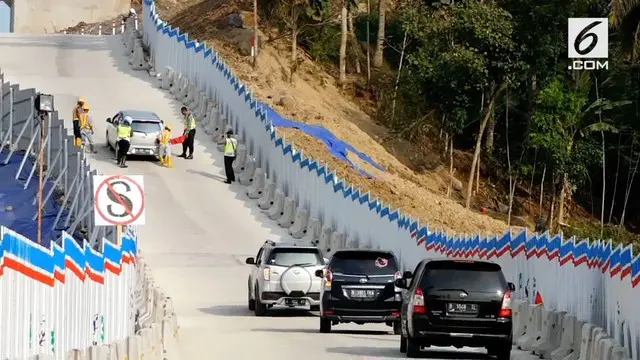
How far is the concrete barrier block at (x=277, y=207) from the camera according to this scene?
50.5 m

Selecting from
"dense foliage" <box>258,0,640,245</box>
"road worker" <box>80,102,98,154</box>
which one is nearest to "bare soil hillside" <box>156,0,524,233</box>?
"dense foliage" <box>258,0,640,245</box>

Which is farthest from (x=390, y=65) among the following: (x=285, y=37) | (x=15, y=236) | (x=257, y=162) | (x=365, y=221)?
(x=15, y=236)

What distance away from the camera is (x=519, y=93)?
74.1m

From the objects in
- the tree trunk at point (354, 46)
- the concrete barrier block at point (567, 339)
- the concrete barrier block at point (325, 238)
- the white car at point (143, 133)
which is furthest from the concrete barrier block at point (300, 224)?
the tree trunk at point (354, 46)

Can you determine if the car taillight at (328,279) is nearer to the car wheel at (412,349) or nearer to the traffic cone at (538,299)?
the traffic cone at (538,299)

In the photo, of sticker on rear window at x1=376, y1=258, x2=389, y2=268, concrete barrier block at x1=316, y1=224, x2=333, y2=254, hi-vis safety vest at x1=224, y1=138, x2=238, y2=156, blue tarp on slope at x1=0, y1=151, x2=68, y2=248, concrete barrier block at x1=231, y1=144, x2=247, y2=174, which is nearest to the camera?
sticker on rear window at x1=376, y1=258, x2=389, y2=268

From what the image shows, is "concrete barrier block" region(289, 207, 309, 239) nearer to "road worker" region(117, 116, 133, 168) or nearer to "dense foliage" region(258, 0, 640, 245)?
"road worker" region(117, 116, 133, 168)

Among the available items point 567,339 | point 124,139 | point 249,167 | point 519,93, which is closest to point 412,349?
point 567,339

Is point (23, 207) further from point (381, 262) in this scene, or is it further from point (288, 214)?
point (381, 262)

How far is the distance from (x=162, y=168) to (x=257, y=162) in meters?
3.31

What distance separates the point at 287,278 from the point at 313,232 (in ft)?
48.2

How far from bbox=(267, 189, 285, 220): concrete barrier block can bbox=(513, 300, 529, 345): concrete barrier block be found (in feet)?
69.0

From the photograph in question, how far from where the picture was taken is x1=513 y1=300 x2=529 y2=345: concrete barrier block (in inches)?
1138

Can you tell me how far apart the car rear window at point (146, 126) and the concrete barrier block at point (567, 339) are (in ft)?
100
